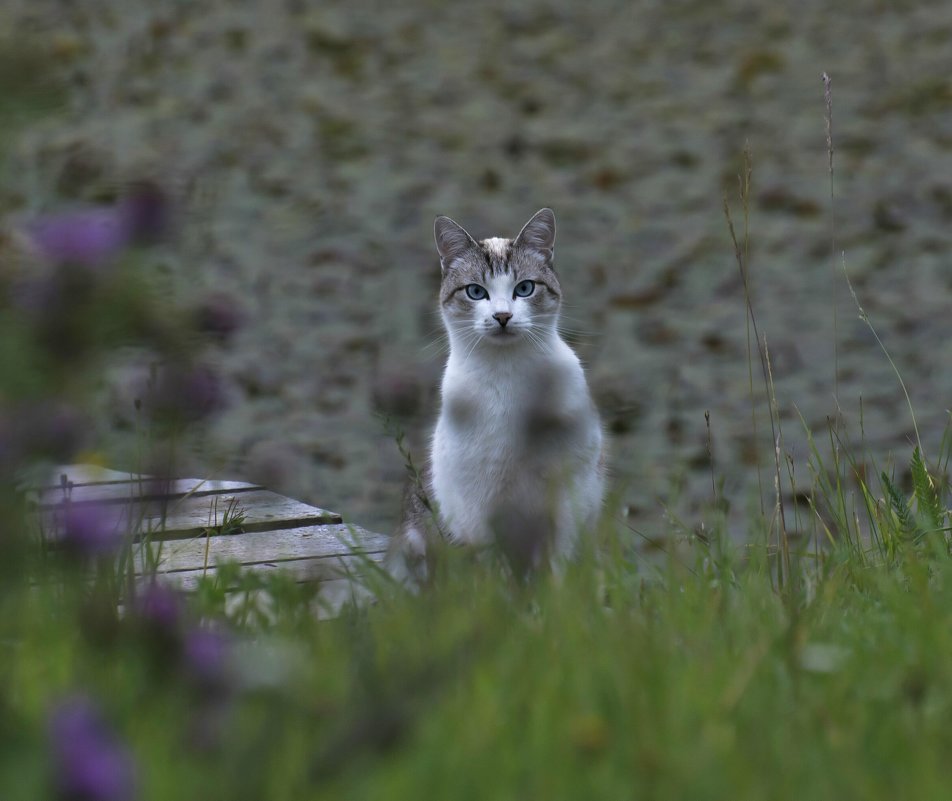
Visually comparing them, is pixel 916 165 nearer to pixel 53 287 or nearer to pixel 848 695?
pixel 848 695

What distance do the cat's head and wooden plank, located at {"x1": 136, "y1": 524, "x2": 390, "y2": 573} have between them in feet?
1.70

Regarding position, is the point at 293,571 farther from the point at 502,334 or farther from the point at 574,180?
the point at 574,180

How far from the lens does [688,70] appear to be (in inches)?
209

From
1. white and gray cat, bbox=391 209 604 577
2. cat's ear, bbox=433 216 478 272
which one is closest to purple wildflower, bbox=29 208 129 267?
white and gray cat, bbox=391 209 604 577

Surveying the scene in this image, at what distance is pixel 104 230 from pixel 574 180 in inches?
168

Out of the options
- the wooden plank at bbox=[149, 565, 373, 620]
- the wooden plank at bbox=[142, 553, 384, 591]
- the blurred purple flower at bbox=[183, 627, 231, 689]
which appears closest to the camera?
the blurred purple flower at bbox=[183, 627, 231, 689]

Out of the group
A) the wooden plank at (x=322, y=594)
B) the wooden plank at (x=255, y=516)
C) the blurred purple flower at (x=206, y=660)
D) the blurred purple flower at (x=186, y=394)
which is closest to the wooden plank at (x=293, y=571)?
the wooden plank at (x=322, y=594)

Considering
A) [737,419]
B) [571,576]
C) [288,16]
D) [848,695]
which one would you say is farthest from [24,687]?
[288,16]

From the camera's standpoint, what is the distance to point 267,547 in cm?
246

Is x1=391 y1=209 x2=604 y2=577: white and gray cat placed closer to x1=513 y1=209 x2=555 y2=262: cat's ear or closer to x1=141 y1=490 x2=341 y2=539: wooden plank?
A: x1=513 y1=209 x2=555 y2=262: cat's ear

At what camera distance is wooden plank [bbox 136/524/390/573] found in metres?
2.33

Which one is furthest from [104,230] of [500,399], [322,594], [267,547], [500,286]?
[500,286]

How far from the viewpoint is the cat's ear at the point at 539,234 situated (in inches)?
118

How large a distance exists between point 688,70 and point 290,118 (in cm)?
162
